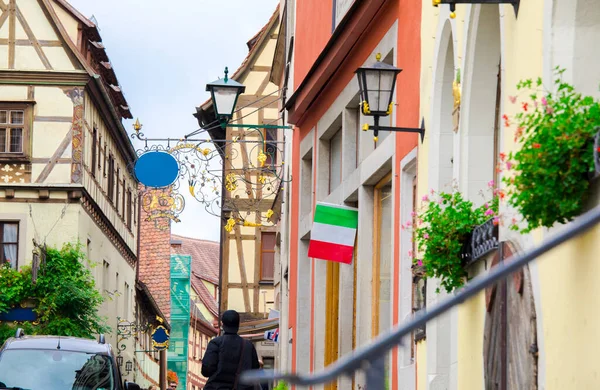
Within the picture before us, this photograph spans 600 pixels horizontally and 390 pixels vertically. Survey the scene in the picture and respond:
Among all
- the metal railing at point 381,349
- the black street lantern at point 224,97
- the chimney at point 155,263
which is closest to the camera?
the metal railing at point 381,349

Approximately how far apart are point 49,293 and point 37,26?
7204mm

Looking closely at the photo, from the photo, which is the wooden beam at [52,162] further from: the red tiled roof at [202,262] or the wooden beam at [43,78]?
the red tiled roof at [202,262]

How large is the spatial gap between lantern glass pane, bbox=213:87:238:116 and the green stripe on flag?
4.54 meters

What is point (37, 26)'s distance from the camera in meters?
32.4

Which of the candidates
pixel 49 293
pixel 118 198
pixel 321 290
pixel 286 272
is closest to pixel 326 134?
pixel 321 290

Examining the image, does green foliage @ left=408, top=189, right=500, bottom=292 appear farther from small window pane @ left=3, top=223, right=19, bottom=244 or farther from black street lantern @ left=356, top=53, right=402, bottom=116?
small window pane @ left=3, top=223, right=19, bottom=244

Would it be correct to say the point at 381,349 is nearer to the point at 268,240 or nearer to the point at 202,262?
the point at 268,240

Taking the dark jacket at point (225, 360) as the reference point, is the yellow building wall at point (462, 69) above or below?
above

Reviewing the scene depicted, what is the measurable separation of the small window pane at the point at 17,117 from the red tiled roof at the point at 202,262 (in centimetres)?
3476

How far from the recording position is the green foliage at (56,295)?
30.8 metres

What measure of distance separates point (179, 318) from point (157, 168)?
43.9 metres

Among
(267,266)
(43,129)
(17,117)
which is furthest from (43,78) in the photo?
(267,266)

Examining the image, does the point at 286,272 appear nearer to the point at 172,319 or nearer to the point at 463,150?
the point at 463,150

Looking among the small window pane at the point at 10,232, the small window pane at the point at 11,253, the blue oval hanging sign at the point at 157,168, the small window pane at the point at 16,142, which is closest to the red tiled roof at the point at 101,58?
Answer: the small window pane at the point at 16,142
